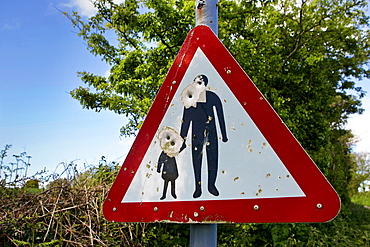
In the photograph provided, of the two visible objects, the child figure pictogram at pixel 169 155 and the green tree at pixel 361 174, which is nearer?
the child figure pictogram at pixel 169 155

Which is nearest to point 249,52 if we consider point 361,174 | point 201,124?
point 201,124

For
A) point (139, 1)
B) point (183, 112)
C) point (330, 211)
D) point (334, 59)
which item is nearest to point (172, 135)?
point (183, 112)

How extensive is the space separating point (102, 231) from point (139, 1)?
5.12 meters

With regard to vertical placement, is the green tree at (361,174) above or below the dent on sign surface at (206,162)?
above

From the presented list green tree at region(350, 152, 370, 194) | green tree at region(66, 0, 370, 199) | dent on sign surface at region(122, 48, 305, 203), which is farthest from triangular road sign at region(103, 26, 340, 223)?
green tree at region(350, 152, 370, 194)

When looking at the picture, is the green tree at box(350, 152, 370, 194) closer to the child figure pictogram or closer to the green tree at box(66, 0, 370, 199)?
the green tree at box(66, 0, 370, 199)

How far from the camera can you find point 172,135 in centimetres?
131

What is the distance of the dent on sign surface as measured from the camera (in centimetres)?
119

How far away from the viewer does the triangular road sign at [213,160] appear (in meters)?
1.17

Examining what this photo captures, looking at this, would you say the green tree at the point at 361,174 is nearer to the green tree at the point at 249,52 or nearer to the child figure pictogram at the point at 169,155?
the green tree at the point at 249,52

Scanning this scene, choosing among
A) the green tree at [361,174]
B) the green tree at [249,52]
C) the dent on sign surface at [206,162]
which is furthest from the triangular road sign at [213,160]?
the green tree at [361,174]

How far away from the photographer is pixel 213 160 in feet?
4.05

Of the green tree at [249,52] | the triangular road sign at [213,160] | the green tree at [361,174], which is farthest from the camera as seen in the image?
the green tree at [361,174]

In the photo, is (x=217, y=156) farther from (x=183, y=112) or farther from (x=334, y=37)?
(x=334, y=37)
